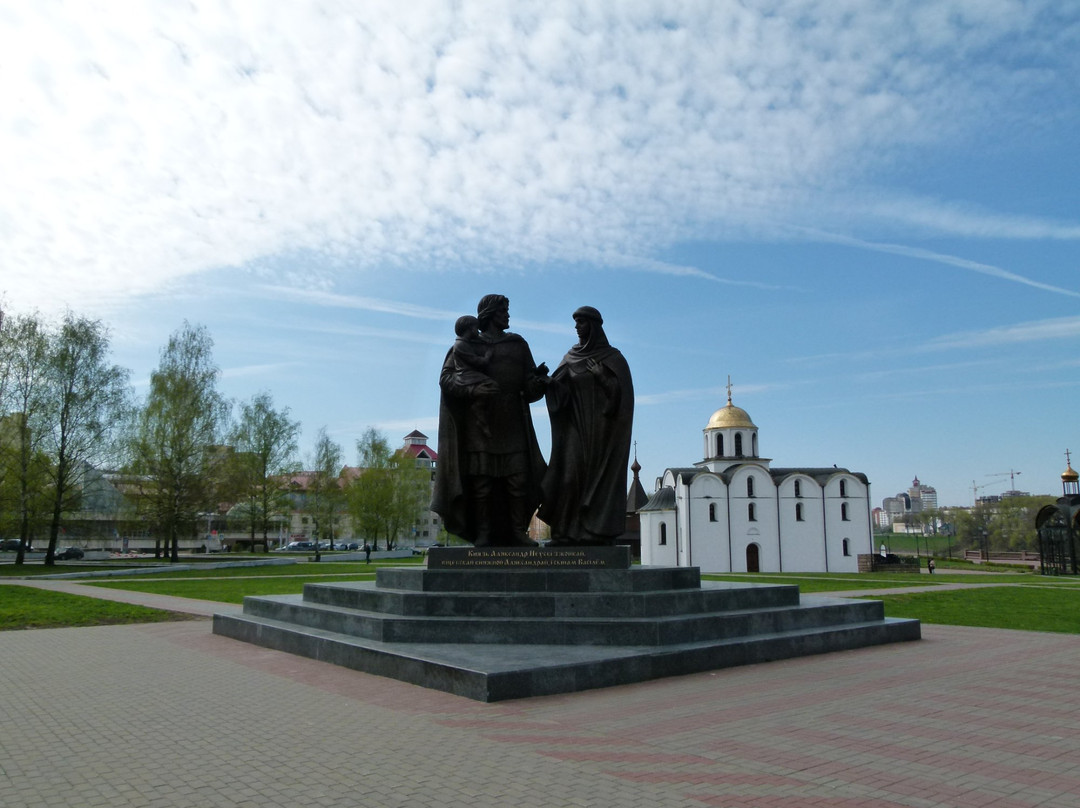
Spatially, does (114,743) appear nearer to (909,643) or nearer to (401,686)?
(401,686)

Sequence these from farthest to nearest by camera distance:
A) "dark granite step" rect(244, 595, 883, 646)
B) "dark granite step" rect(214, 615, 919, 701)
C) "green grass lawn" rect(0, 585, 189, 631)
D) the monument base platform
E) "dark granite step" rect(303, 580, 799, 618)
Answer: "green grass lawn" rect(0, 585, 189, 631) → "dark granite step" rect(303, 580, 799, 618) → "dark granite step" rect(244, 595, 883, 646) → the monument base platform → "dark granite step" rect(214, 615, 919, 701)

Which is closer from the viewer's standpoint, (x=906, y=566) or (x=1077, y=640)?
(x=1077, y=640)

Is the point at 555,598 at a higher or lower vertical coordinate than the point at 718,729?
higher

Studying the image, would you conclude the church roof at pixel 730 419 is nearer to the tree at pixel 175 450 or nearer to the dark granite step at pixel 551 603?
the tree at pixel 175 450

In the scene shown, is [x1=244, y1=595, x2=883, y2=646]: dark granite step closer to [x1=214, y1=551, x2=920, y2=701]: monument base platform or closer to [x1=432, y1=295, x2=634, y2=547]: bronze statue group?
[x1=214, y1=551, x2=920, y2=701]: monument base platform

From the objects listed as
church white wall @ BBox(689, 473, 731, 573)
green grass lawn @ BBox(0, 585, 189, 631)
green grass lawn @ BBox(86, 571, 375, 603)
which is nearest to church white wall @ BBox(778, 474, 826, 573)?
church white wall @ BBox(689, 473, 731, 573)

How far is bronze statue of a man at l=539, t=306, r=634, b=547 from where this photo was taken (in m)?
9.98

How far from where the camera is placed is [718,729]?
19.1 feet

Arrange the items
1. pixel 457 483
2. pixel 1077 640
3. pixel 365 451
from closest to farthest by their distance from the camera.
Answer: pixel 457 483, pixel 1077 640, pixel 365 451

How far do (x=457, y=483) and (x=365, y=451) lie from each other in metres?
53.3

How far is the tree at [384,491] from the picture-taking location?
58094 millimetres

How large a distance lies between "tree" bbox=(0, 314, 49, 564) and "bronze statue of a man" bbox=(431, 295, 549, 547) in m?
31.1

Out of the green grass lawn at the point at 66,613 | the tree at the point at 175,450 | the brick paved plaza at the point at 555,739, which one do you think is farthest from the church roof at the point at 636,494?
the brick paved plaza at the point at 555,739

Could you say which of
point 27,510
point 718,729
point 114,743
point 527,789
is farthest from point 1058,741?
point 27,510
